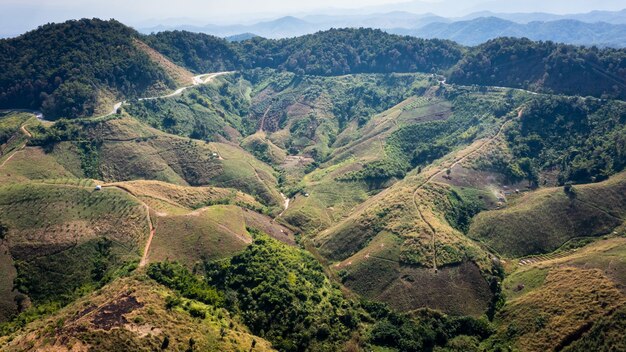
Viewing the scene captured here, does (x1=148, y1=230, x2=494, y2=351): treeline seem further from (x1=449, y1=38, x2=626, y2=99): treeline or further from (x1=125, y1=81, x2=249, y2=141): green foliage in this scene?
(x1=449, y1=38, x2=626, y2=99): treeline

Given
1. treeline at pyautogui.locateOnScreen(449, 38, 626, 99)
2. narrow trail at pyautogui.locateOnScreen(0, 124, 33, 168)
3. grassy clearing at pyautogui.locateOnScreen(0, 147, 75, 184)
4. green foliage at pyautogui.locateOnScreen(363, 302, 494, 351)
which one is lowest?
green foliage at pyautogui.locateOnScreen(363, 302, 494, 351)

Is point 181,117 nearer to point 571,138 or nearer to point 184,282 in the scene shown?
point 184,282

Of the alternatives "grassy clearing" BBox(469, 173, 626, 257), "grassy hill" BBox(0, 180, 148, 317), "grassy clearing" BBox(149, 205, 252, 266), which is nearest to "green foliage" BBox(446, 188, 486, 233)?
"grassy clearing" BBox(469, 173, 626, 257)

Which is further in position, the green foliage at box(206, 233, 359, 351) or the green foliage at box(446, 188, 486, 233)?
the green foliage at box(446, 188, 486, 233)

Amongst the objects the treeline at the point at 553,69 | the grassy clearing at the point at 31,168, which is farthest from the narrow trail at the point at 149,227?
the treeline at the point at 553,69

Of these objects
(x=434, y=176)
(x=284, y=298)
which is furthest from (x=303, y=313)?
(x=434, y=176)

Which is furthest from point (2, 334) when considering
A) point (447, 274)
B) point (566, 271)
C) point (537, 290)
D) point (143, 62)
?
point (143, 62)

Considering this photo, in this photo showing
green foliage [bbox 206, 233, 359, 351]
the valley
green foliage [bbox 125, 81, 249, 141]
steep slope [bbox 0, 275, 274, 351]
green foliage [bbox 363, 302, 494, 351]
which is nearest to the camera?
steep slope [bbox 0, 275, 274, 351]
